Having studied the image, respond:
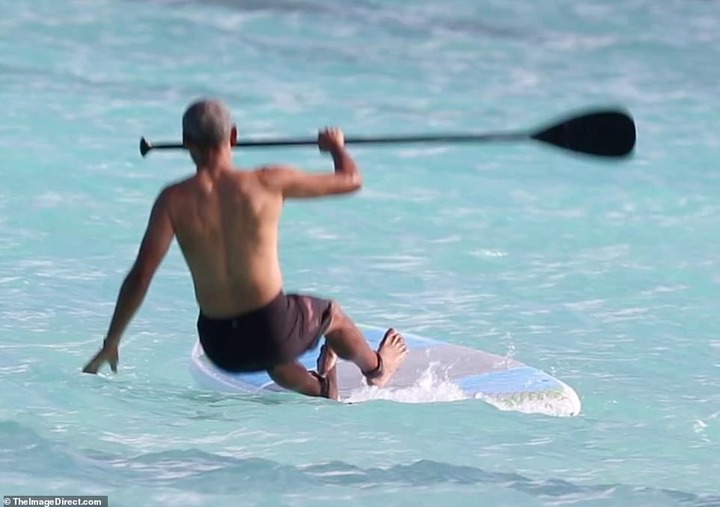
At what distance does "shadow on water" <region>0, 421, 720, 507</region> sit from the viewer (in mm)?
5656

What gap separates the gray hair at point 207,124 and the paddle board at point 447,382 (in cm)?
141

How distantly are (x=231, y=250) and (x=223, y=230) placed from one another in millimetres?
78

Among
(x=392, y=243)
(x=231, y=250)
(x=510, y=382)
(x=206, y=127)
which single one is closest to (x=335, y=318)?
(x=231, y=250)

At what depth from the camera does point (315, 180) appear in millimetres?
5629

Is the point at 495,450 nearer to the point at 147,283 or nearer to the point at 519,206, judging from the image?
the point at 147,283

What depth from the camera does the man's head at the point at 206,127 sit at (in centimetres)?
540

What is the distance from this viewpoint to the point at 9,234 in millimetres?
8844

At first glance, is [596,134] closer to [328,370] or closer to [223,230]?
[328,370]

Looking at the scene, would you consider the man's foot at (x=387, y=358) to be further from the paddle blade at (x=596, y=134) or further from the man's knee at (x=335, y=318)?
the paddle blade at (x=596, y=134)

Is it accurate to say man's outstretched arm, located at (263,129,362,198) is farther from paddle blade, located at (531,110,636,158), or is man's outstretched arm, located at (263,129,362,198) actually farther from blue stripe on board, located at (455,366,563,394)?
blue stripe on board, located at (455,366,563,394)

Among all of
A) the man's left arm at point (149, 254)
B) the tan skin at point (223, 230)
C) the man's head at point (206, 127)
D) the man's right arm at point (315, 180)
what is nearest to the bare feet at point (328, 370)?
the tan skin at point (223, 230)

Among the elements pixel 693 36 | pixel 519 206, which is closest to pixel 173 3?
pixel 693 36

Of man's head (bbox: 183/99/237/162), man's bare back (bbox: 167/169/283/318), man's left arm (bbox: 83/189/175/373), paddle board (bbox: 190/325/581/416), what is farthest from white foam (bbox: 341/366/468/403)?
man's head (bbox: 183/99/237/162)

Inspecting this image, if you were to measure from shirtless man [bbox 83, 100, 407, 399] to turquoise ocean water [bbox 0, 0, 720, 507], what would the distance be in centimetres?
44
